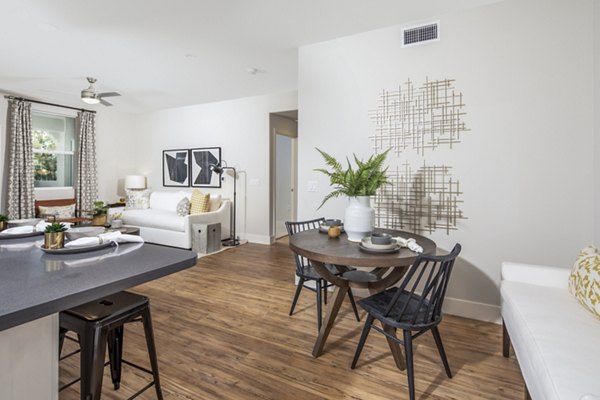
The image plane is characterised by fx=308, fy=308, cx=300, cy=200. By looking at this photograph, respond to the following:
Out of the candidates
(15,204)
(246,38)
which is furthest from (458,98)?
(15,204)

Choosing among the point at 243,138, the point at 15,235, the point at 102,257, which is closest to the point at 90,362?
the point at 102,257

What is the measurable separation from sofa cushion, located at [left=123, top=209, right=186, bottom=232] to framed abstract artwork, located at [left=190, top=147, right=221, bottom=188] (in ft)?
2.86

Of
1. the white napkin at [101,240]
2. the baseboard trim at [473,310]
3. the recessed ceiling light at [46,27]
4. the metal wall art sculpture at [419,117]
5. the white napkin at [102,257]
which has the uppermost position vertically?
the recessed ceiling light at [46,27]

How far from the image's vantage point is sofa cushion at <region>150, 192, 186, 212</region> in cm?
578

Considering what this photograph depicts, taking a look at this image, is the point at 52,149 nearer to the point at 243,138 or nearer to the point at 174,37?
the point at 243,138

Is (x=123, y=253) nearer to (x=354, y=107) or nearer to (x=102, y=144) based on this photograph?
(x=354, y=107)

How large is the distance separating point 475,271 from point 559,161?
1.05m

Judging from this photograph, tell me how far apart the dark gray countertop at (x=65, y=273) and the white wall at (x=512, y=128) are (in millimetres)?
2276

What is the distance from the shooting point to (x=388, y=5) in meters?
2.51

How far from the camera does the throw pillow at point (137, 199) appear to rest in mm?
6184

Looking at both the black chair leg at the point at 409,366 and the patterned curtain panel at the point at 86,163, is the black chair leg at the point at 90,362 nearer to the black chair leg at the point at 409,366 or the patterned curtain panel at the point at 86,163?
the black chair leg at the point at 409,366

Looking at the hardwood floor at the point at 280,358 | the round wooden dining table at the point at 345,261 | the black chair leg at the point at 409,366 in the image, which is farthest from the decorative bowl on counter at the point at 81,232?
the black chair leg at the point at 409,366

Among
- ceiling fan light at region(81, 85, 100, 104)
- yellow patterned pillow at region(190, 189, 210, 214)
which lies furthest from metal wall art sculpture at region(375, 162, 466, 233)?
ceiling fan light at region(81, 85, 100, 104)

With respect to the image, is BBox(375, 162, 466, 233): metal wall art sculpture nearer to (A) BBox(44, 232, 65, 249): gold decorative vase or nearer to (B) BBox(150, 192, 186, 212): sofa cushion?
(A) BBox(44, 232, 65, 249): gold decorative vase
